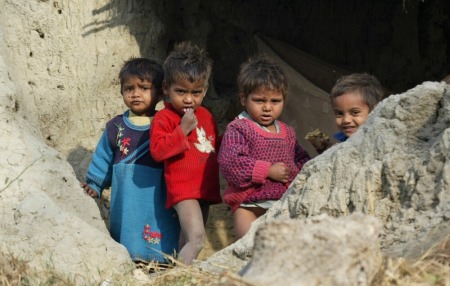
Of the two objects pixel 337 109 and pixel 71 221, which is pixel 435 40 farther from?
pixel 71 221

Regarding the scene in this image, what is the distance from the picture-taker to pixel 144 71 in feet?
18.3

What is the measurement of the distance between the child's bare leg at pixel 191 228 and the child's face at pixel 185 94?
0.57m

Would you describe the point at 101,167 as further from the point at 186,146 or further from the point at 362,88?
the point at 362,88

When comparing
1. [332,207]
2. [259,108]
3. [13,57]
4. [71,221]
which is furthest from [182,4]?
[332,207]

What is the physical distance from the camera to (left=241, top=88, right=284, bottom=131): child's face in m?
5.21

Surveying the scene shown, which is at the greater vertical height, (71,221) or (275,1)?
(275,1)

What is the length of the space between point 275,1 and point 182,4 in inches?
39.6

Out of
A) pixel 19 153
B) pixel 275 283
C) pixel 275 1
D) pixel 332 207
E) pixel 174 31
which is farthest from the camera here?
pixel 275 1

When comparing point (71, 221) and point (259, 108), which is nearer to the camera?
point (71, 221)

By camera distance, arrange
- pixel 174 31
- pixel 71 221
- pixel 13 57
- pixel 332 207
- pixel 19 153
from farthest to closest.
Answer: pixel 174 31, pixel 13 57, pixel 19 153, pixel 71 221, pixel 332 207

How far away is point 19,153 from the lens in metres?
5.15

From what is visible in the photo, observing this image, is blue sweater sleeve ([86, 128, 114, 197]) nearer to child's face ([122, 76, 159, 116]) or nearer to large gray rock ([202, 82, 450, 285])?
child's face ([122, 76, 159, 116])

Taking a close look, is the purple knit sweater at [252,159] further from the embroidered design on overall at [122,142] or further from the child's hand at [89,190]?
the child's hand at [89,190]

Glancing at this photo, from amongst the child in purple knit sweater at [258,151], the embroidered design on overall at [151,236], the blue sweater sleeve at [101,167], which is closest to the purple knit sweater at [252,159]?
the child in purple knit sweater at [258,151]
